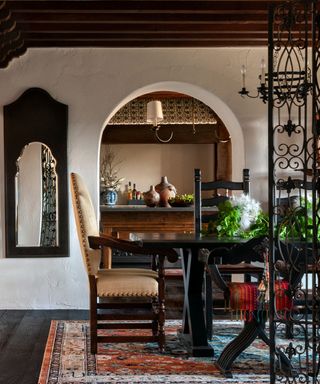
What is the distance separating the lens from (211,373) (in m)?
3.88

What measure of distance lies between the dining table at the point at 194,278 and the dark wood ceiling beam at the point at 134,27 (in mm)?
1916

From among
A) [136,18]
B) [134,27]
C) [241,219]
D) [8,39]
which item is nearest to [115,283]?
[241,219]

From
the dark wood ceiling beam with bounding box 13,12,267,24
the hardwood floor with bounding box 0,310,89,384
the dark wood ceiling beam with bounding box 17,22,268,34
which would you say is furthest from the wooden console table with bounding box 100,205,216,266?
the dark wood ceiling beam with bounding box 13,12,267,24

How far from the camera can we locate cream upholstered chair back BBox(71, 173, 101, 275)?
434cm

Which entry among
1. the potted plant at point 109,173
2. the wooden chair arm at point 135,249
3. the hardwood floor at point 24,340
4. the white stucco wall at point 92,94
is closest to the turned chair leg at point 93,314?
the wooden chair arm at point 135,249

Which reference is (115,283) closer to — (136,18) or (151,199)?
(136,18)

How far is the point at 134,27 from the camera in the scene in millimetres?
5543

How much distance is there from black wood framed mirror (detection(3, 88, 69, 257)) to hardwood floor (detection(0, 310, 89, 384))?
1.96ft

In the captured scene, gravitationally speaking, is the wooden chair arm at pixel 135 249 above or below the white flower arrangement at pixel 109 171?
below

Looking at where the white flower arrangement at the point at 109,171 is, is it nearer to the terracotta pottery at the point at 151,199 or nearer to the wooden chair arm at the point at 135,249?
the terracotta pottery at the point at 151,199

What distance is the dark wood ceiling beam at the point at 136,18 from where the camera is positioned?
17.0ft

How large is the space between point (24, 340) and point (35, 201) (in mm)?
1747

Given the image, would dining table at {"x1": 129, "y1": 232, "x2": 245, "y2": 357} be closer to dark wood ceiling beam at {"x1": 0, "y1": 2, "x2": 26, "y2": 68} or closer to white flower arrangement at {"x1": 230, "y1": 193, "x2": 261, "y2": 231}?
white flower arrangement at {"x1": 230, "y1": 193, "x2": 261, "y2": 231}

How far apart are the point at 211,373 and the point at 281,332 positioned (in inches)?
51.9
